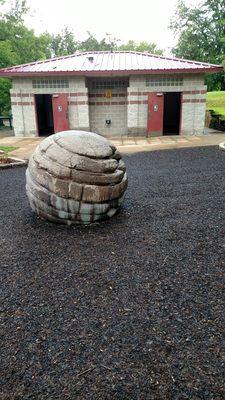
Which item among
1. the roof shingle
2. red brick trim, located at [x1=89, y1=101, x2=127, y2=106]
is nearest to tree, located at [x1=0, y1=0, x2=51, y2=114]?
the roof shingle

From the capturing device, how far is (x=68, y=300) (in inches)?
140

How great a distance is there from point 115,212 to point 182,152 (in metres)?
7.76

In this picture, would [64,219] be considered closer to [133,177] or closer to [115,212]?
[115,212]

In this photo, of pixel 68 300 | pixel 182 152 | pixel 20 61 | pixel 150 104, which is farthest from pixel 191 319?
pixel 20 61

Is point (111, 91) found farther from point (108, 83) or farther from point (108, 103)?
point (108, 103)

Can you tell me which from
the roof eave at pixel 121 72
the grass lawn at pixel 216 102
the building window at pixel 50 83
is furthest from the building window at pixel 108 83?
the grass lawn at pixel 216 102

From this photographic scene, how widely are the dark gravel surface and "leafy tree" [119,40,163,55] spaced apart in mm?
65443

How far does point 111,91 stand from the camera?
60.0 ft

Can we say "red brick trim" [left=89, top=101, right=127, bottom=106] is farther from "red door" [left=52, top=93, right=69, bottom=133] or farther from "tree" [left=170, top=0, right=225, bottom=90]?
"tree" [left=170, top=0, right=225, bottom=90]

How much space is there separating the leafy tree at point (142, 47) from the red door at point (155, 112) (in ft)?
172

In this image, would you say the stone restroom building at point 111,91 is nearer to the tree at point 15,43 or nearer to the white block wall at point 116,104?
the white block wall at point 116,104

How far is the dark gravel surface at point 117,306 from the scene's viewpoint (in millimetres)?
2529

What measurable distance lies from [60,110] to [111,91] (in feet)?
11.0

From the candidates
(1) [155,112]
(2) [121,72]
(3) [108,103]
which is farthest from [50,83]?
(1) [155,112]
